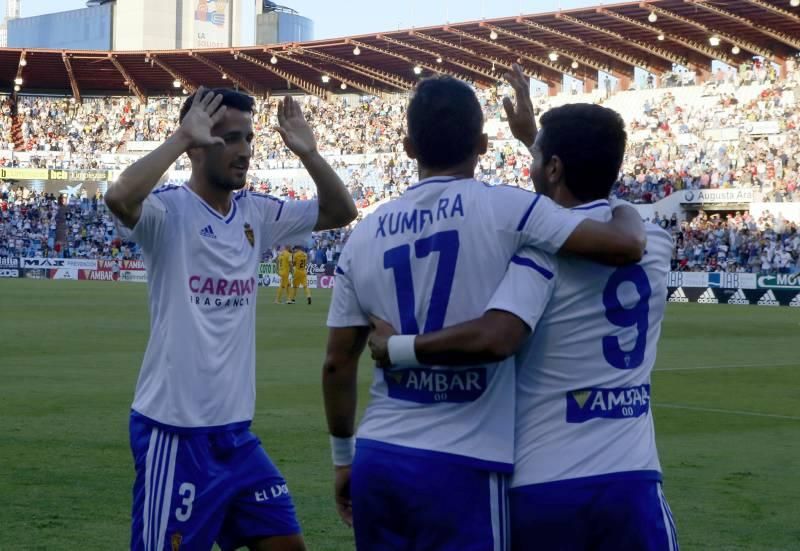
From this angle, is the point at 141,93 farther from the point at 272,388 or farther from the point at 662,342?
the point at 272,388

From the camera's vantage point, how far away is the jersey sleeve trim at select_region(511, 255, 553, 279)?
348cm

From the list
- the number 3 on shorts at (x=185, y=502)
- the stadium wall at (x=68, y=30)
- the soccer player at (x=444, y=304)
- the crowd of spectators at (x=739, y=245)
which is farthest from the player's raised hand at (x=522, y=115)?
the stadium wall at (x=68, y=30)

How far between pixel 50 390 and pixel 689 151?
4238 cm

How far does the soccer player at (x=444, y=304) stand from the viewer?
137 inches

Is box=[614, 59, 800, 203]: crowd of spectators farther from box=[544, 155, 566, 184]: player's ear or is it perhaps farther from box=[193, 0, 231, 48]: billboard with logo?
box=[193, 0, 231, 48]: billboard with logo

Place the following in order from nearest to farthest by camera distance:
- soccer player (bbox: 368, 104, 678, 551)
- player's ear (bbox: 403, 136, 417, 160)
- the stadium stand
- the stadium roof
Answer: soccer player (bbox: 368, 104, 678, 551) < player's ear (bbox: 403, 136, 417, 160) < the stadium stand < the stadium roof

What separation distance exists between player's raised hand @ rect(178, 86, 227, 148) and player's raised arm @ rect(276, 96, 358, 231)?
1.15 ft

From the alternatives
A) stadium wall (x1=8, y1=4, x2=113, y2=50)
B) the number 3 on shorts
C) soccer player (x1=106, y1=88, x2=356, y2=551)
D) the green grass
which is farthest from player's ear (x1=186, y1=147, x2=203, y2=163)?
stadium wall (x1=8, y1=4, x2=113, y2=50)

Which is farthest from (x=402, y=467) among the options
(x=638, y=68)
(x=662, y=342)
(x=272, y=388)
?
(x=638, y=68)

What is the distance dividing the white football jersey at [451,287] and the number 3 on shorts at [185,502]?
1308 millimetres

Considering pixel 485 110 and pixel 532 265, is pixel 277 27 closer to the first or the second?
pixel 485 110

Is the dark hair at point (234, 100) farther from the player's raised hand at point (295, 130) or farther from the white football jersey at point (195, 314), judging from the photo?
the white football jersey at point (195, 314)

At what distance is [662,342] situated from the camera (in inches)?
879

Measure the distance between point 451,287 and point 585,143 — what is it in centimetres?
59
